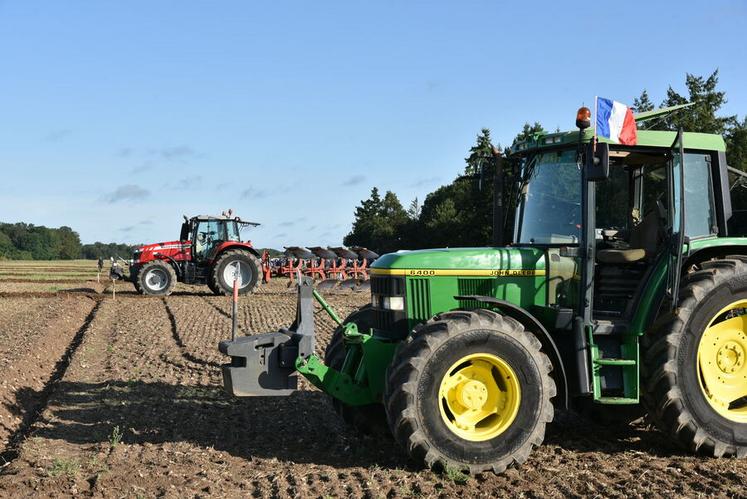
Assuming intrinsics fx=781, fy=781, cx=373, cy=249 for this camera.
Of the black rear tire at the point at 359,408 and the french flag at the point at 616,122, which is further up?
the french flag at the point at 616,122

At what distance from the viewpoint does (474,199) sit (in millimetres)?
9023

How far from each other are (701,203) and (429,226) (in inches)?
2480

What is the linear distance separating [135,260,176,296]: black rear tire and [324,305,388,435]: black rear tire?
61.7 feet

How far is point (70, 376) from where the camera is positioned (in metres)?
11.1

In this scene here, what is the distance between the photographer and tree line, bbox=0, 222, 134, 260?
123312 mm

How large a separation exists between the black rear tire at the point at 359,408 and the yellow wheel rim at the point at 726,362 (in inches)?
108

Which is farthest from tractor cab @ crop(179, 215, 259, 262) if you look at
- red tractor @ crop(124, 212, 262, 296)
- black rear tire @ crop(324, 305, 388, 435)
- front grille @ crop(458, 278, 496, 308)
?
front grille @ crop(458, 278, 496, 308)

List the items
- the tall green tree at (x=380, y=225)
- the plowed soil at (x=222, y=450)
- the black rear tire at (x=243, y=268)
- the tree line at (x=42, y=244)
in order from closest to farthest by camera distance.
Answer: the plowed soil at (x=222, y=450)
the black rear tire at (x=243, y=268)
the tall green tree at (x=380, y=225)
the tree line at (x=42, y=244)

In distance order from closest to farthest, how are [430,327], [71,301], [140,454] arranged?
[430,327] < [140,454] < [71,301]

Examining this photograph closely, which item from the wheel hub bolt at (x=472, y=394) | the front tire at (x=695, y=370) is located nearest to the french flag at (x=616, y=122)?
the front tire at (x=695, y=370)

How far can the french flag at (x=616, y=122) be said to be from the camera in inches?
238

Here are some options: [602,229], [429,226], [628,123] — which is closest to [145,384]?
[602,229]

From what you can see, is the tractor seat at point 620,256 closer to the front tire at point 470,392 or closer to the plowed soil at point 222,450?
the front tire at point 470,392

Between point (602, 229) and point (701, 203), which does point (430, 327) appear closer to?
point (602, 229)
